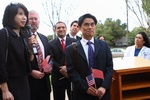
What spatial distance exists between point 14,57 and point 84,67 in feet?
2.67

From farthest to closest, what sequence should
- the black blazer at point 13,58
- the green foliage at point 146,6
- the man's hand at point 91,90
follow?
the green foliage at point 146,6 → the man's hand at point 91,90 → the black blazer at point 13,58

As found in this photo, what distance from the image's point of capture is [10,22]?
6.48 ft

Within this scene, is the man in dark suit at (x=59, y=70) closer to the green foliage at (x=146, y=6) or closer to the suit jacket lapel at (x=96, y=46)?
the suit jacket lapel at (x=96, y=46)

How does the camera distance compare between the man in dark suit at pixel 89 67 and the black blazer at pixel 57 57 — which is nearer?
the man in dark suit at pixel 89 67

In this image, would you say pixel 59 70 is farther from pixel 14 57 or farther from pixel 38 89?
pixel 14 57

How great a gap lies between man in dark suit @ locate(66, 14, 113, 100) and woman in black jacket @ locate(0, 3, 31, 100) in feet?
1.83

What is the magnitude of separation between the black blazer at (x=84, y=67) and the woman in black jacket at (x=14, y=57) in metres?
0.53

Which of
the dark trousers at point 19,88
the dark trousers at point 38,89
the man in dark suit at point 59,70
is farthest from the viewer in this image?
the man in dark suit at point 59,70

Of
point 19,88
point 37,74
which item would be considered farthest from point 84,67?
point 19,88

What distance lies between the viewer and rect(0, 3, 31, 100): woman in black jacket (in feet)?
6.00

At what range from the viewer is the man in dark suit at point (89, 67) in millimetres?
2230

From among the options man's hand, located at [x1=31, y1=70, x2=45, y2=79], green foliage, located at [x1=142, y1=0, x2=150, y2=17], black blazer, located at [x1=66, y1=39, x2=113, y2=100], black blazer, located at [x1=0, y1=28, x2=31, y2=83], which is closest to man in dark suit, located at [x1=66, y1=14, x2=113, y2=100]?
black blazer, located at [x1=66, y1=39, x2=113, y2=100]

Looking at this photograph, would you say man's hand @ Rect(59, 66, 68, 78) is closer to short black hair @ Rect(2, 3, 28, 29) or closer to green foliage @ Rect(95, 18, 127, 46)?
short black hair @ Rect(2, 3, 28, 29)

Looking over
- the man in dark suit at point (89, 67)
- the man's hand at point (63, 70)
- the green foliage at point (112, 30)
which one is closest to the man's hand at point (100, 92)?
the man in dark suit at point (89, 67)
